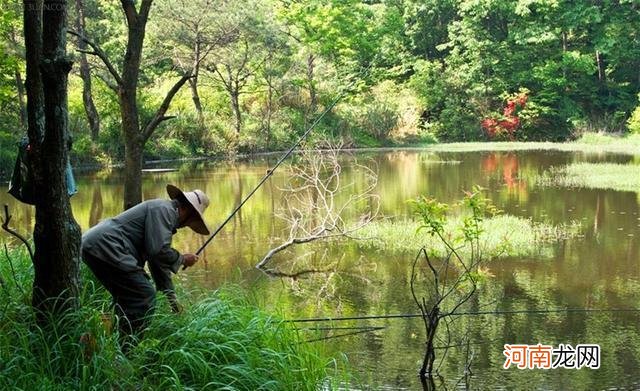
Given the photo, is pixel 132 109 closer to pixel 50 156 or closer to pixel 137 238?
pixel 137 238

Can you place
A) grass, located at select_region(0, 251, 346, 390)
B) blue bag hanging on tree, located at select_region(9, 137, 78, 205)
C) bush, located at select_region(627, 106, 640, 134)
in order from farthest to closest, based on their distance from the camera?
1. bush, located at select_region(627, 106, 640, 134)
2. blue bag hanging on tree, located at select_region(9, 137, 78, 205)
3. grass, located at select_region(0, 251, 346, 390)

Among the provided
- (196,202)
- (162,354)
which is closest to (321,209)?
(196,202)

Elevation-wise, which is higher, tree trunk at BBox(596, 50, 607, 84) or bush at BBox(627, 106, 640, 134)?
tree trunk at BBox(596, 50, 607, 84)

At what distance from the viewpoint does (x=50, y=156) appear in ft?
11.7

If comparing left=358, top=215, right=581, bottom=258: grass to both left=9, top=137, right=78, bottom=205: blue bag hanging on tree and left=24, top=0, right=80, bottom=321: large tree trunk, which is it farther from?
left=24, top=0, right=80, bottom=321: large tree trunk

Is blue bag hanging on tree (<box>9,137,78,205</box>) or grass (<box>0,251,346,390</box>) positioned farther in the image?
blue bag hanging on tree (<box>9,137,78,205</box>)

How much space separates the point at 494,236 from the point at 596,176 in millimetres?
9056

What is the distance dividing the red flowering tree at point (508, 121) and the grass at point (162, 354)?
108ft

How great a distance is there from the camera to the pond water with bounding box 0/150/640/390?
5.70 meters

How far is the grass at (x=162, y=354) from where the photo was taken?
346 centimetres

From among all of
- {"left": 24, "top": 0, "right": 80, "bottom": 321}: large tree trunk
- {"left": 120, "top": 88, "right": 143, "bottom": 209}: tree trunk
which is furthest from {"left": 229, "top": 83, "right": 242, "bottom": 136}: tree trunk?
{"left": 24, "top": 0, "right": 80, "bottom": 321}: large tree trunk

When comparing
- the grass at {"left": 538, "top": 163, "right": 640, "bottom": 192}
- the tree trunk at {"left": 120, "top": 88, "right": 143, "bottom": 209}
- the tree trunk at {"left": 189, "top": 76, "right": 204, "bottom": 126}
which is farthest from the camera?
the tree trunk at {"left": 189, "top": 76, "right": 204, "bottom": 126}

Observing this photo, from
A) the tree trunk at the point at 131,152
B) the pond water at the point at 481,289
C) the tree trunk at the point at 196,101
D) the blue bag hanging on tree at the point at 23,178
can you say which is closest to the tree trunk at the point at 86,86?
the tree trunk at the point at 196,101

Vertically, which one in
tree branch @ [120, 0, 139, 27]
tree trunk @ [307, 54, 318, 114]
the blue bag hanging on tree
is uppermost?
tree trunk @ [307, 54, 318, 114]
